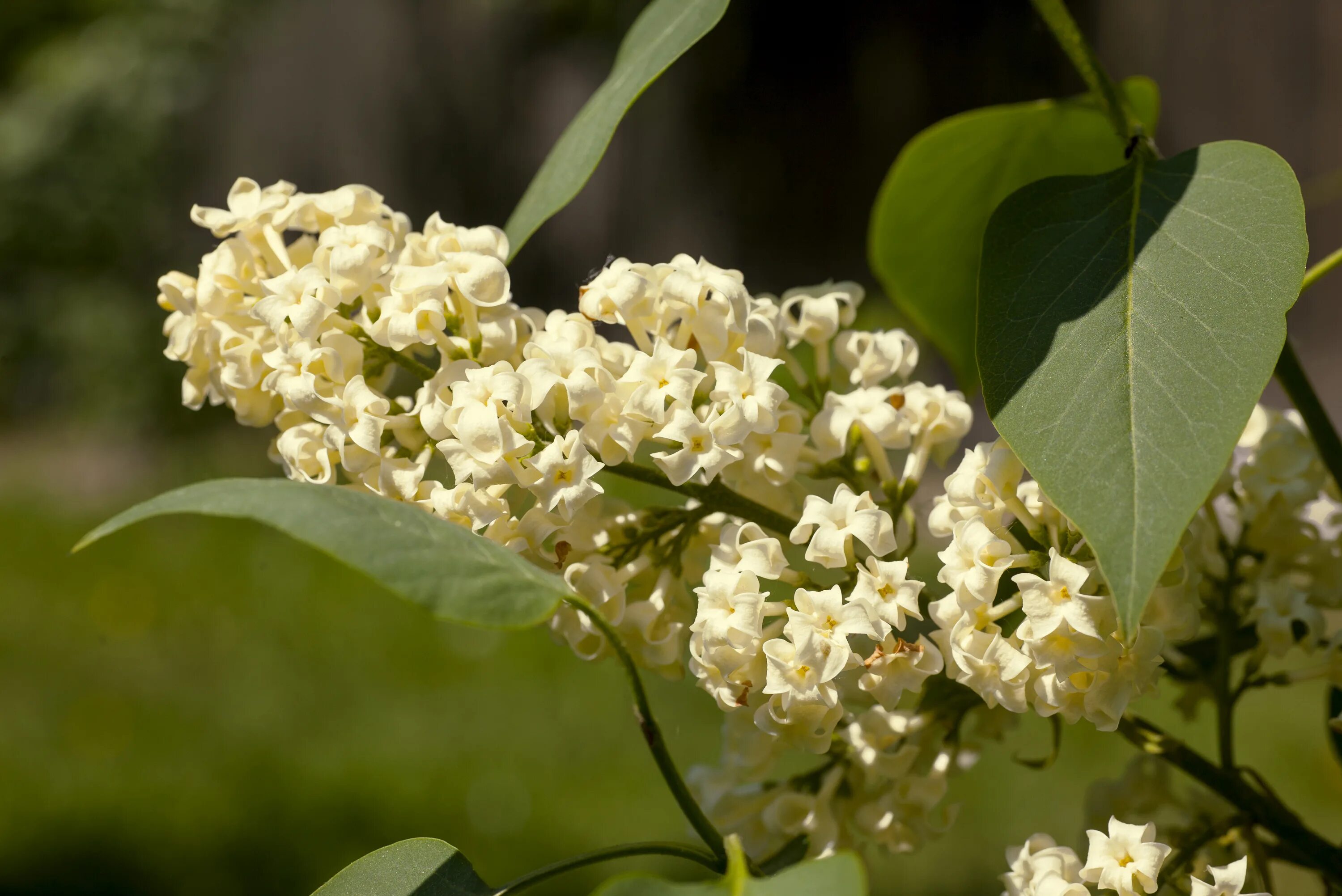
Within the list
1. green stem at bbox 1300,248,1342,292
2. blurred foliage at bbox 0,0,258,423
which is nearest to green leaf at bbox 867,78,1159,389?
green stem at bbox 1300,248,1342,292

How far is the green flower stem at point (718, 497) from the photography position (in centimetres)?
36

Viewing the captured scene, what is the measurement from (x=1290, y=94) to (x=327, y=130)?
2.30m

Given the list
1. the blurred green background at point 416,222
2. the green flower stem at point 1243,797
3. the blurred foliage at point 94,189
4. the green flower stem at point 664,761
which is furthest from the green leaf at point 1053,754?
the blurred foliage at point 94,189

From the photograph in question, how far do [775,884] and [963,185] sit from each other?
14.4 inches

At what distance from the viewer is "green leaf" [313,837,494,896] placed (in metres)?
0.32

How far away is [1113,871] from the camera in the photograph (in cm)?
32

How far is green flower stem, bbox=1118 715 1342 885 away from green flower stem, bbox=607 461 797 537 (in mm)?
122

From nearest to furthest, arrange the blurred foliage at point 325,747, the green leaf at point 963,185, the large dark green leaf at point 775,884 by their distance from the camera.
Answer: the large dark green leaf at point 775,884 < the green leaf at point 963,185 < the blurred foliage at point 325,747

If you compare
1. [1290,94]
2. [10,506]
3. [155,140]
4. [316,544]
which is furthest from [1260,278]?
[155,140]

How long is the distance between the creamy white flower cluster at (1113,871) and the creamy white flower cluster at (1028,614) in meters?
0.03

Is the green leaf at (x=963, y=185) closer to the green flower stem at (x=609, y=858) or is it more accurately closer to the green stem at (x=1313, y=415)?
the green stem at (x=1313, y=415)

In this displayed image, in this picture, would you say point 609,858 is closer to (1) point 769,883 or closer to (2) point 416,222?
(1) point 769,883

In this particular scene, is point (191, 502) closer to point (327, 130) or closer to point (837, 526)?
point (837, 526)

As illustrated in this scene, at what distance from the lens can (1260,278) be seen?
1.02 feet
